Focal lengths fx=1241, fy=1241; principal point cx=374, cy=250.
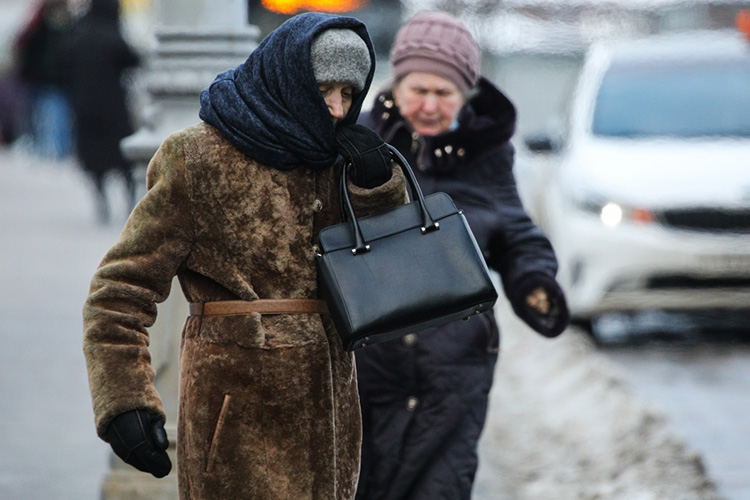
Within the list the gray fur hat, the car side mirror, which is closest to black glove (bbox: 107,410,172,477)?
the gray fur hat

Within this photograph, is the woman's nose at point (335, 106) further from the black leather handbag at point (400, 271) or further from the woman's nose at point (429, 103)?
the woman's nose at point (429, 103)

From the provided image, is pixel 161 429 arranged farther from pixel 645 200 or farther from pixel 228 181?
pixel 645 200

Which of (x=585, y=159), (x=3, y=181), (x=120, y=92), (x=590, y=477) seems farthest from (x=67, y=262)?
(x=3, y=181)

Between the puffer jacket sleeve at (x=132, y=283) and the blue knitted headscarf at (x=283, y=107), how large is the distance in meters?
0.14

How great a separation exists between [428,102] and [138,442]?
1.53 metres

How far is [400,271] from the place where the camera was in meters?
2.56

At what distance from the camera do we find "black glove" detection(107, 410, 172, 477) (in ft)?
8.19

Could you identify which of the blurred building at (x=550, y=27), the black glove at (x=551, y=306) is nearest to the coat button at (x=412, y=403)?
the black glove at (x=551, y=306)

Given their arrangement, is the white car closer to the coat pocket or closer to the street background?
the street background

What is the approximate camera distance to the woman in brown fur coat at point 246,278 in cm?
254

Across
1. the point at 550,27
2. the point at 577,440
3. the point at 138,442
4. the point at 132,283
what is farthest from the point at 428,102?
the point at 550,27

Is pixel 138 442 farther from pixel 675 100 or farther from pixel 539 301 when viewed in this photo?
pixel 675 100

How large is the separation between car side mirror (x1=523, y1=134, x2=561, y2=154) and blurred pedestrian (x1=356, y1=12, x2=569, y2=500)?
4121 mm

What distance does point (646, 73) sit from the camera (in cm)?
841
